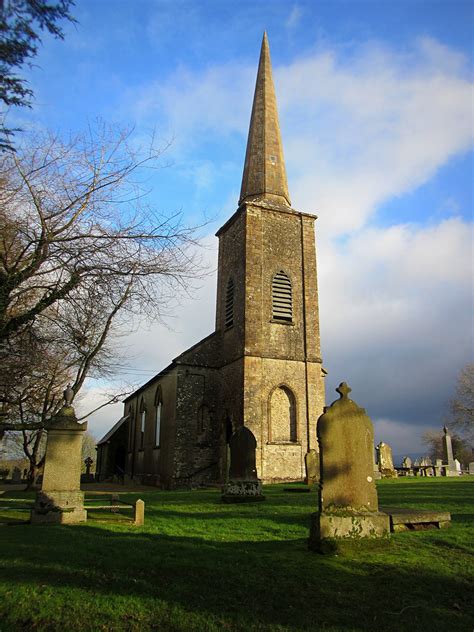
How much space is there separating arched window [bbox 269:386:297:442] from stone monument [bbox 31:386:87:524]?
39.1 feet

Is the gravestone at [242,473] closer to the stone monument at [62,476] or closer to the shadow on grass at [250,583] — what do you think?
the stone monument at [62,476]

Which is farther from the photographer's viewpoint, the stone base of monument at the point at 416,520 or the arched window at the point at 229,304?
the arched window at the point at 229,304

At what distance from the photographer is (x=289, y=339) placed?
73.6ft

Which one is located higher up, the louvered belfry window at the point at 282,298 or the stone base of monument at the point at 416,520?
the louvered belfry window at the point at 282,298

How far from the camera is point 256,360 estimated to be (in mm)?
21250

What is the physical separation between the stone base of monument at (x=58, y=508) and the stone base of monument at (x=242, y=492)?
170 inches

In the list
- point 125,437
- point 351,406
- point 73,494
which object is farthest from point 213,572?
point 125,437

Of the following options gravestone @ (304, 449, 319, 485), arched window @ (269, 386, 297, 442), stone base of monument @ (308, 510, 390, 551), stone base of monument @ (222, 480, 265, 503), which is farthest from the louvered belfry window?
stone base of monument @ (308, 510, 390, 551)

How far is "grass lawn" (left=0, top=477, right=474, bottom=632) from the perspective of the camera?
3.99 metres

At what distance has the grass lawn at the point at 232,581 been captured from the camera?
3986mm

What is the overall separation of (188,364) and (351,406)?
16.9 meters

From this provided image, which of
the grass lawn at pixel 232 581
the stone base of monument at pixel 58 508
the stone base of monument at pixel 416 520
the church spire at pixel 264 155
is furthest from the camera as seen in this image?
the church spire at pixel 264 155

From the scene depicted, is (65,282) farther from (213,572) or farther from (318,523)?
(318,523)

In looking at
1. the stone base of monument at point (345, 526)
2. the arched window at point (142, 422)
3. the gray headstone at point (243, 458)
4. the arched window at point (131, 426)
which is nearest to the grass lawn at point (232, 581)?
the stone base of monument at point (345, 526)
